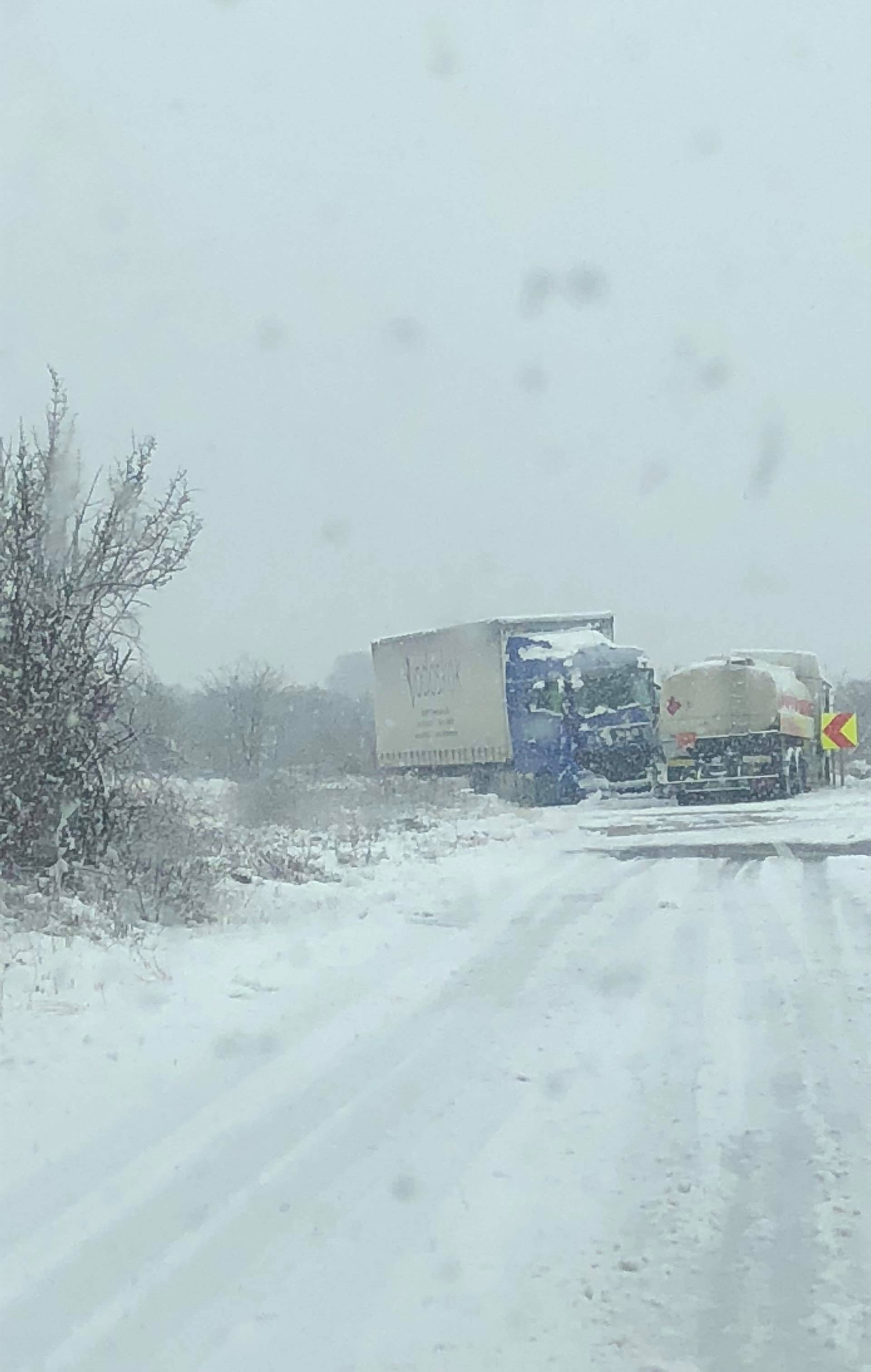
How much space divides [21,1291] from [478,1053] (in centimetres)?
333

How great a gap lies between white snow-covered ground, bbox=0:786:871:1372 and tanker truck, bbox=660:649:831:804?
19.7 metres

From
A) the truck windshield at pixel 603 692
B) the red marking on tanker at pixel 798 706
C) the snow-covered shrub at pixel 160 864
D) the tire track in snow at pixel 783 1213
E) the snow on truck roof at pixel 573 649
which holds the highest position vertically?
the snow on truck roof at pixel 573 649

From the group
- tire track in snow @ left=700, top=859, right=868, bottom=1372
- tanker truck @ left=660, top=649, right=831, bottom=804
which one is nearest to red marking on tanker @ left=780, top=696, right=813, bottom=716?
tanker truck @ left=660, top=649, right=831, bottom=804

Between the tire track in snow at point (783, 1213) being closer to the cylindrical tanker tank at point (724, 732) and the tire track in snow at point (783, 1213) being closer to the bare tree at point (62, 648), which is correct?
the bare tree at point (62, 648)

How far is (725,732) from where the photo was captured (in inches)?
1214

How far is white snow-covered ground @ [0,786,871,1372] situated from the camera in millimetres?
4246

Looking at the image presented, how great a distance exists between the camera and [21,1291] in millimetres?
4488

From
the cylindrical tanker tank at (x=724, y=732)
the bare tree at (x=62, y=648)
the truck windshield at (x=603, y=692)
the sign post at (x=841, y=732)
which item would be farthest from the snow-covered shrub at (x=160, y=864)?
the sign post at (x=841, y=732)

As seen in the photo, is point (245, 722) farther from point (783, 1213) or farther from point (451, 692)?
point (783, 1213)

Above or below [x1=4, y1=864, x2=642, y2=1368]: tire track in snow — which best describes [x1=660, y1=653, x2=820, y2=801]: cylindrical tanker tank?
above

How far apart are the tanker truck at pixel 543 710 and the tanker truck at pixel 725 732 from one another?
4.06 ft

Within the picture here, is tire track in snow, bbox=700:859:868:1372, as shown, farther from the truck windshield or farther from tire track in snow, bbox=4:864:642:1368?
the truck windshield

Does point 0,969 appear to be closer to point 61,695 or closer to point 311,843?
point 61,695

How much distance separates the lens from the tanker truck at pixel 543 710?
33000 mm
